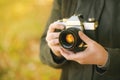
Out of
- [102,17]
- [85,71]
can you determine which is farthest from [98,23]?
[85,71]

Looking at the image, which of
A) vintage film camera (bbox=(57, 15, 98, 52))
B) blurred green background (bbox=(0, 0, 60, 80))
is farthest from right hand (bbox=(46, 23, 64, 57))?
blurred green background (bbox=(0, 0, 60, 80))

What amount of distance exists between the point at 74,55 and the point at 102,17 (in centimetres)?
11

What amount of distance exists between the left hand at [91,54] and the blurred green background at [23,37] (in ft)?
1.55

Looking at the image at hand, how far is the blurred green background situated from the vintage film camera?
45 cm

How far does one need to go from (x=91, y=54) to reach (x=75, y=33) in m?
0.06

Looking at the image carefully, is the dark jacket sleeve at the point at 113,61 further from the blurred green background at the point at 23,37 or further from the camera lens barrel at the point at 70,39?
the blurred green background at the point at 23,37

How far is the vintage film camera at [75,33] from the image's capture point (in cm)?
67

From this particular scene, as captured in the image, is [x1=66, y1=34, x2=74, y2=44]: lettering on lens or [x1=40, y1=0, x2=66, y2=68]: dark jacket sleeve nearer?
[x1=66, y1=34, x2=74, y2=44]: lettering on lens

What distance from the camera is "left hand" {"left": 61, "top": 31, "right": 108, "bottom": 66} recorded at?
0.67m

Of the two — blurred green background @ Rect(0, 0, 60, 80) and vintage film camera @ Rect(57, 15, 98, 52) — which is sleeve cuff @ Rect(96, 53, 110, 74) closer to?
vintage film camera @ Rect(57, 15, 98, 52)

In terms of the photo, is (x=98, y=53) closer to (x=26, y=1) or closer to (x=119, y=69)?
(x=119, y=69)

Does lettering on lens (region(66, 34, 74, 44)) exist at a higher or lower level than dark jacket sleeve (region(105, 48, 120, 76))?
higher

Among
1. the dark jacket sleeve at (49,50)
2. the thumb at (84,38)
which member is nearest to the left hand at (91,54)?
the thumb at (84,38)

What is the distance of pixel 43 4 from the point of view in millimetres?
1138
